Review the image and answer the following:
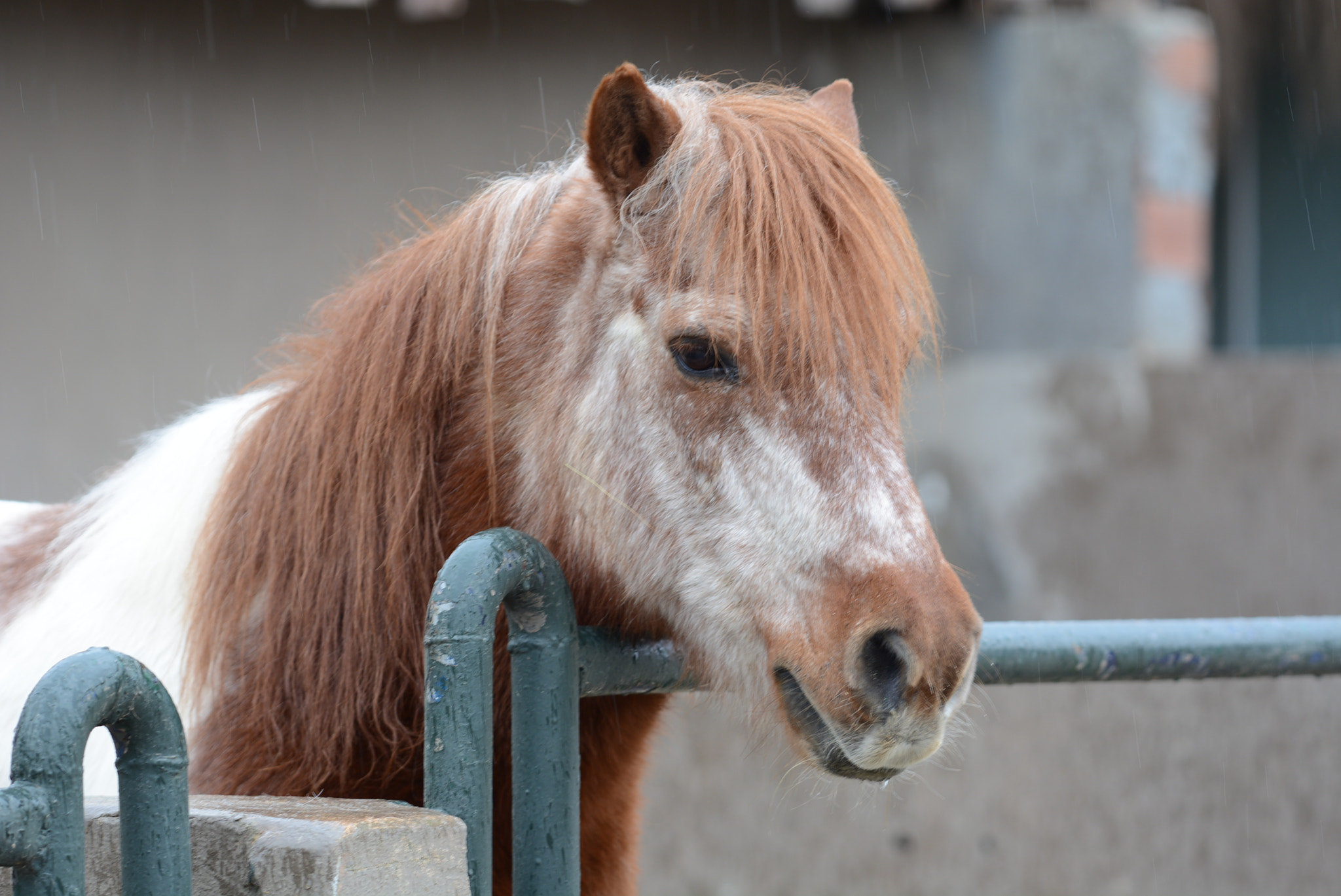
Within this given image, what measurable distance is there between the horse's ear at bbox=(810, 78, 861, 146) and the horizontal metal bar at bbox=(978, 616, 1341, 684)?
2.77ft

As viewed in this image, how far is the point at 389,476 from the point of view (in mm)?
1651

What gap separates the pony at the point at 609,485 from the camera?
1392 millimetres

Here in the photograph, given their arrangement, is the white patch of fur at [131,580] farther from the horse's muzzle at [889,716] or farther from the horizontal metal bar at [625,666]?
the horse's muzzle at [889,716]

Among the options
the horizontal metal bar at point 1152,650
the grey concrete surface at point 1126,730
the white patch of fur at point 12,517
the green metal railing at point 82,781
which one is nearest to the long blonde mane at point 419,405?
the horizontal metal bar at point 1152,650

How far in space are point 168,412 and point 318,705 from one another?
125 inches

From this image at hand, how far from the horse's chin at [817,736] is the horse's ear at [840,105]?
0.95 metres

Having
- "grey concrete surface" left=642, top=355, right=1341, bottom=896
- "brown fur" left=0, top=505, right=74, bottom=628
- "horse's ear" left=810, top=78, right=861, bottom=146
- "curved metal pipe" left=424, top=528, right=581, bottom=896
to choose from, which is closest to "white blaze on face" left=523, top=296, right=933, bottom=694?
"curved metal pipe" left=424, top=528, right=581, bottom=896

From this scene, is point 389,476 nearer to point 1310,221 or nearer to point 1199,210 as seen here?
point 1199,210

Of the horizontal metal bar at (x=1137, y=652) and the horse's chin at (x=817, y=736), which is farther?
the horizontal metal bar at (x=1137, y=652)

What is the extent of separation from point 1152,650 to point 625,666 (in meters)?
Result: 0.81

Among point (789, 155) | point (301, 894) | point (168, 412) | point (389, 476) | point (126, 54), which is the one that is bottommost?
point (168, 412)

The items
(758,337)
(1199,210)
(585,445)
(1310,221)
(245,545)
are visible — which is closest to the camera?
(758,337)

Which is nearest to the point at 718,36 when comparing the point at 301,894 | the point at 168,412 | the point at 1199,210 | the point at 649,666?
the point at 1199,210

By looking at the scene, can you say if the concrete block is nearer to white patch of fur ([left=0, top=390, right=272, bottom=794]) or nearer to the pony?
the pony
